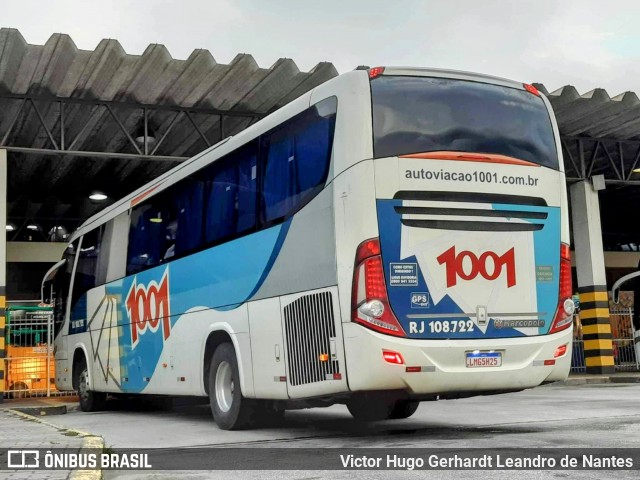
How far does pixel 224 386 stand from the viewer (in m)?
10.4

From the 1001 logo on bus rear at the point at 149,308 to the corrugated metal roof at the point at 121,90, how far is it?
16.1 ft

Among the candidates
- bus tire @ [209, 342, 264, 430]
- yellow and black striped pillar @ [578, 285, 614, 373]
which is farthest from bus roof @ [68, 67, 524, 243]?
yellow and black striped pillar @ [578, 285, 614, 373]

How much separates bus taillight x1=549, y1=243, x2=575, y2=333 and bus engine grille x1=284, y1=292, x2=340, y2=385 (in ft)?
7.77

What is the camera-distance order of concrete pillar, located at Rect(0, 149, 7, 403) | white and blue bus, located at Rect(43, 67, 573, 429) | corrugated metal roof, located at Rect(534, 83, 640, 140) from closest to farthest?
white and blue bus, located at Rect(43, 67, 573, 429)
concrete pillar, located at Rect(0, 149, 7, 403)
corrugated metal roof, located at Rect(534, 83, 640, 140)

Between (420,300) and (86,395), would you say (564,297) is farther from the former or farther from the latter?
Answer: (86,395)

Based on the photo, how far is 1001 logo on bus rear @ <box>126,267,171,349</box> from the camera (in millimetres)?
12031

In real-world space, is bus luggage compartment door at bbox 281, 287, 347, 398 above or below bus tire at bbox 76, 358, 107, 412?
above

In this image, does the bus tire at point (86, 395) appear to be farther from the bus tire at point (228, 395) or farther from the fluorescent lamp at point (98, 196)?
the fluorescent lamp at point (98, 196)

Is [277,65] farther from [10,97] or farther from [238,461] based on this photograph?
[238,461]

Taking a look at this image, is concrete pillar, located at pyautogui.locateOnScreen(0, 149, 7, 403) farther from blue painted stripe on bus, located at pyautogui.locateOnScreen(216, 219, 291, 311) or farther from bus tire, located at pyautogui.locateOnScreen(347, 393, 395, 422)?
blue painted stripe on bus, located at pyautogui.locateOnScreen(216, 219, 291, 311)

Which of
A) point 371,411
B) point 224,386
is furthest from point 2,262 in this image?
point 371,411

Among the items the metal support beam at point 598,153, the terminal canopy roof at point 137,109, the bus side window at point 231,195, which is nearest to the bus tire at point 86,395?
the terminal canopy roof at point 137,109

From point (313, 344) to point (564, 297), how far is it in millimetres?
2683

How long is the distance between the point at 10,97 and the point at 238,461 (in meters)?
12.2
